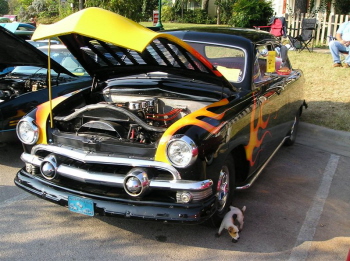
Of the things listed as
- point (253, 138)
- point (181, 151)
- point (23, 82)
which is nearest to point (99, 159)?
point (181, 151)

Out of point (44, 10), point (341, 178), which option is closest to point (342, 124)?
point (341, 178)

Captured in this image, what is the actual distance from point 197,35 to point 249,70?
0.78 metres

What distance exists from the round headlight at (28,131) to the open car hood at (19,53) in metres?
1.63

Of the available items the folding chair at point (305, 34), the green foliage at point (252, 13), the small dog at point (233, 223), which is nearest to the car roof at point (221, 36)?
the small dog at point (233, 223)

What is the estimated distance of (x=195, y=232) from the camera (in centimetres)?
377

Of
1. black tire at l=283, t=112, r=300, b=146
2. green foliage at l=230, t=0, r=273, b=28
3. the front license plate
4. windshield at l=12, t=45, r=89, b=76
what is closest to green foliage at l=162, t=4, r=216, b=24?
green foliage at l=230, t=0, r=273, b=28

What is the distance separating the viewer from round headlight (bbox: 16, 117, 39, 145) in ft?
12.4

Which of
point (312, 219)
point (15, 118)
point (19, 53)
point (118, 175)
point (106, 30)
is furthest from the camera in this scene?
point (19, 53)

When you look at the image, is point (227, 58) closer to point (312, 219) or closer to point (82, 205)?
point (312, 219)

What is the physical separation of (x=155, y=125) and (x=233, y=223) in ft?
3.79

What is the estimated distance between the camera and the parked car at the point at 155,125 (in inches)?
126

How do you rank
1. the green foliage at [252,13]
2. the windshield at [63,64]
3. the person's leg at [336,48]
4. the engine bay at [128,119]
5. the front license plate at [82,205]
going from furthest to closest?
the green foliage at [252,13], the person's leg at [336,48], the windshield at [63,64], the engine bay at [128,119], the front license plate at [82,205]

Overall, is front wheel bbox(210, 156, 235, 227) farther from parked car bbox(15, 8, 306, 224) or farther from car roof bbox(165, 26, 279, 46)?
car roof bbox(165, 26, 279, 46)

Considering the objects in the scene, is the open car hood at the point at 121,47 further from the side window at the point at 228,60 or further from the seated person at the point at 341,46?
the seated person at the point at 341,46
